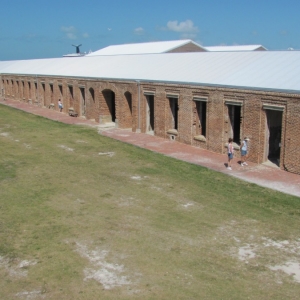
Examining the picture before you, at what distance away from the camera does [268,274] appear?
8344mm

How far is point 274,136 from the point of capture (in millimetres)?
17750

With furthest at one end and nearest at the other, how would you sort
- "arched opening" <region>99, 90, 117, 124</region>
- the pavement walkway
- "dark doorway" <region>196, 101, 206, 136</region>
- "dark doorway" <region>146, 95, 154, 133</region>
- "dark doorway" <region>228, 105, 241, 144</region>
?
"arched opening" <region>99, 90, 117, 124</region> → "dark doorway" <region>146, 95, 154, 133</region> → "dark doorway" <region>196, 101, 206, 136</region> → "dark doorway" <region>228, 105, 241, 144</region> → the pavement walkway

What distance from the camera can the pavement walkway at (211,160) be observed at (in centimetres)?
1463

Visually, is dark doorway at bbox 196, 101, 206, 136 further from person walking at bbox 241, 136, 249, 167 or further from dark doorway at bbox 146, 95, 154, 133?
dark doorway at bbox 146, 95, 154, 133

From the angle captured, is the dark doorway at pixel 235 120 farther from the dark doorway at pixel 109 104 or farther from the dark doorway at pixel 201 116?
the dark doorway at pixel 109 104

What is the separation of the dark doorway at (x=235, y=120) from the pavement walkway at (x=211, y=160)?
1.04 m

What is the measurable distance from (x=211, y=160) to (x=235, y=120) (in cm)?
225

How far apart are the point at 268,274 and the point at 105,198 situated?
18.8 ft

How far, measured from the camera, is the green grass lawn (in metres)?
Answer: 7.88

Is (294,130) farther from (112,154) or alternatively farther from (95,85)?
(95,85)

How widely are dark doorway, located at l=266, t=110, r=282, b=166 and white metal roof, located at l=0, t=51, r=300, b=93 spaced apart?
4.85 ft

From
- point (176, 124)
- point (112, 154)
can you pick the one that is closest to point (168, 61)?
point (176, 124)

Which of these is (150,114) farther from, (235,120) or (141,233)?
(141,233)

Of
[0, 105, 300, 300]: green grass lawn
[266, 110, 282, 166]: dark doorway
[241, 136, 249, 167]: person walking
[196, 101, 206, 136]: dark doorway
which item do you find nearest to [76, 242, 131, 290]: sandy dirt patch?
[0, 105, 300, 300]: green grass lawn
